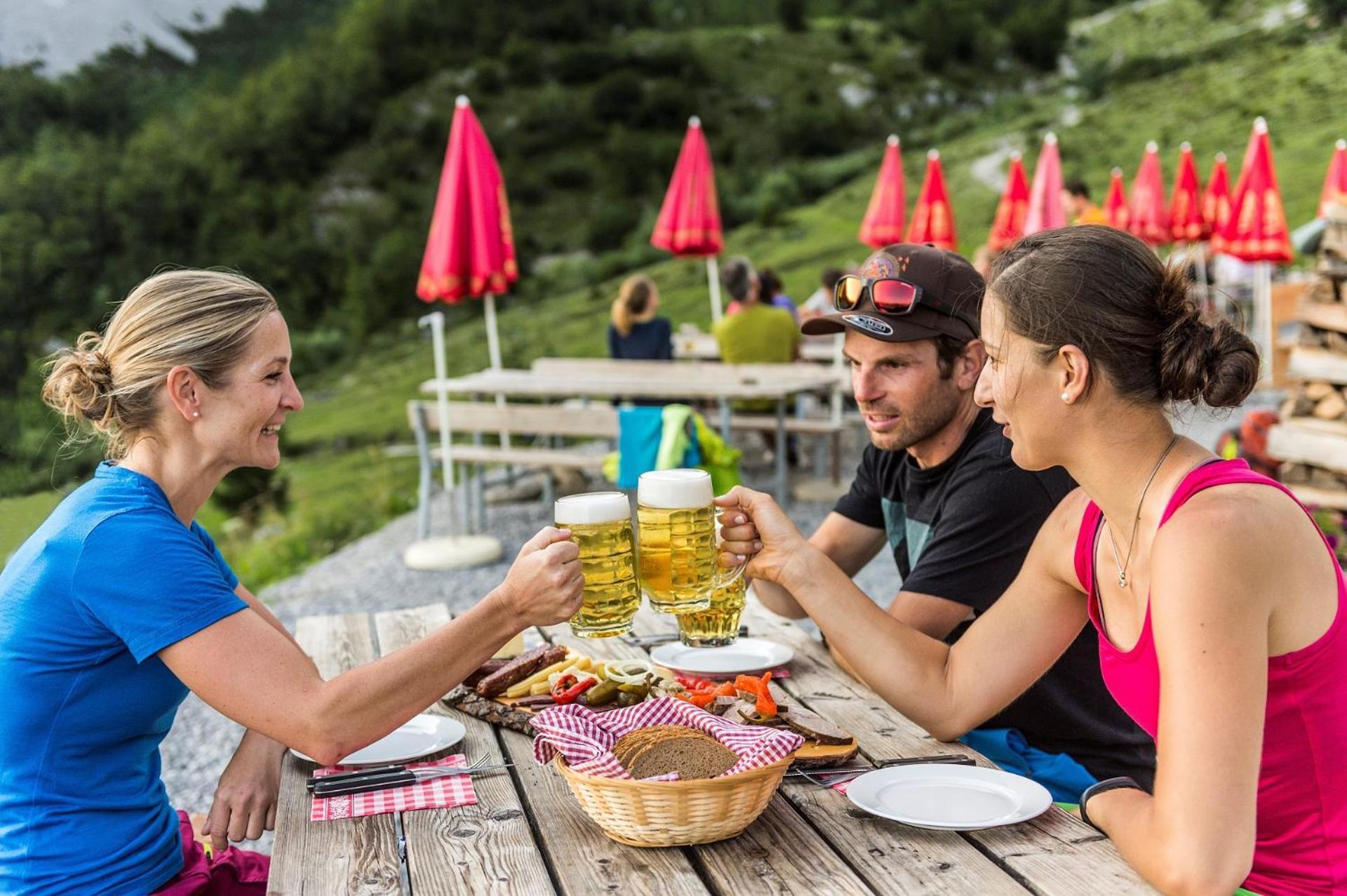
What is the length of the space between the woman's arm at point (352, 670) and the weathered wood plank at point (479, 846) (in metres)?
0.14

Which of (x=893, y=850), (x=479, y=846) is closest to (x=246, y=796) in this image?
(x=479, y=846)

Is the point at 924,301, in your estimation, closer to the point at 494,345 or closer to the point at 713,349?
the point at 494,345

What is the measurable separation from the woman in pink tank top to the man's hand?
3.20 ft

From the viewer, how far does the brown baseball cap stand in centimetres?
212

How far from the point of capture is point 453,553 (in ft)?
20.3

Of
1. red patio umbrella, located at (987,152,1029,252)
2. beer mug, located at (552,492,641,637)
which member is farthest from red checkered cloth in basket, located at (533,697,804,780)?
red patio umbrella, located at (987,152,1029,252)

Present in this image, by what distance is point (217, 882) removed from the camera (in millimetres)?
1740

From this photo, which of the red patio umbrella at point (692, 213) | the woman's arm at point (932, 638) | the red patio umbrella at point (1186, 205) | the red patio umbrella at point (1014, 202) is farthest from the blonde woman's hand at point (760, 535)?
the red patio umbrella at point (1186, 205)

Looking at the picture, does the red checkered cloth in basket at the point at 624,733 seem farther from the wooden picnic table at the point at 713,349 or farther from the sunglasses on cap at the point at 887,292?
the wooden picnic table at the point at 713,349

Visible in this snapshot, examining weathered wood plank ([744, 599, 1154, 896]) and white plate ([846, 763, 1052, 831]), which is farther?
white plate ([846, 763, 1052, 831])

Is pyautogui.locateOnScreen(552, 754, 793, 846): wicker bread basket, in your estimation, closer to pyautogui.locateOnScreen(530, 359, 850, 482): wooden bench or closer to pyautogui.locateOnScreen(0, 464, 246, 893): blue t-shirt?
pyautogui.locateOnScreen(0, 464, 246, 893): blue t-shirt

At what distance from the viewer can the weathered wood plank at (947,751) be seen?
128 centimetres

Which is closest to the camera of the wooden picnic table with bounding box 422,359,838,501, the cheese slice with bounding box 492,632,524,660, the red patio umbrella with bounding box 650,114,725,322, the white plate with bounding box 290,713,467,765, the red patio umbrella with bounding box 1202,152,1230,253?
the white plate with bounding box 290,713,467,765

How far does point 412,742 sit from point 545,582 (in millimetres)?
392
